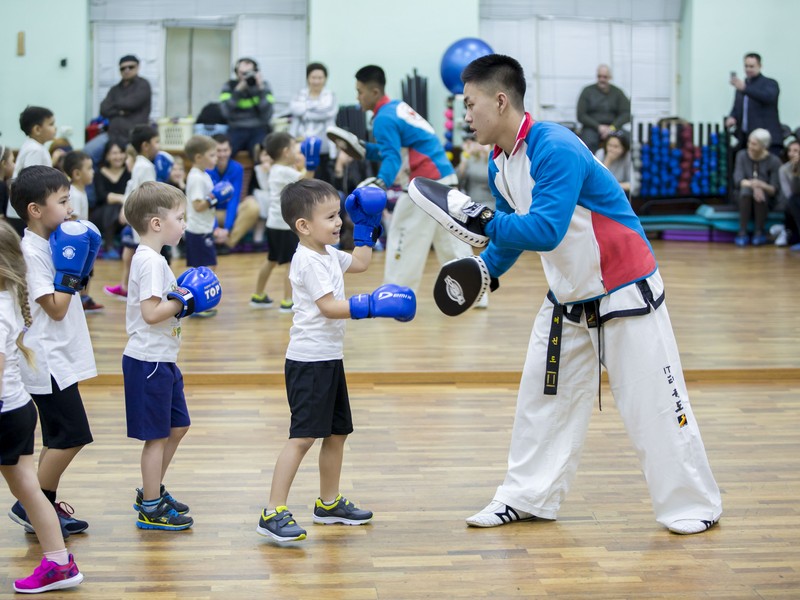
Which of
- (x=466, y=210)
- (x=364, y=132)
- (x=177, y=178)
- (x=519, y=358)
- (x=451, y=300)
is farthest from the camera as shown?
(x=364, y=132)

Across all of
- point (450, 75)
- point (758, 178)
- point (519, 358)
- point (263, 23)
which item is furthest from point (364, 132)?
point (519, 358)

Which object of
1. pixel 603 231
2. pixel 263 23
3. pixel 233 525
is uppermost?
pixel 263 23

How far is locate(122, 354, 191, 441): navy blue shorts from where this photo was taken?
10.9 feet

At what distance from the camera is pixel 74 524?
11.0 feet

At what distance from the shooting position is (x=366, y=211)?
339 cm

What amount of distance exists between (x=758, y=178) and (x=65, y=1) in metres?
7.62

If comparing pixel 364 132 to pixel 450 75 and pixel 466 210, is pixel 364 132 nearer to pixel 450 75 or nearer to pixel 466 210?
pixel 450 75

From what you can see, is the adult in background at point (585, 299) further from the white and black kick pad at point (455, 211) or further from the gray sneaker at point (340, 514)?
the gray sneaker at point (340, 514)

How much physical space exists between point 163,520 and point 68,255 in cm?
87

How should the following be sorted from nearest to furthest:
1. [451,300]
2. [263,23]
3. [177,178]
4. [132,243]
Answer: [451,300]
[132,243]
[177,178]
[263,23]

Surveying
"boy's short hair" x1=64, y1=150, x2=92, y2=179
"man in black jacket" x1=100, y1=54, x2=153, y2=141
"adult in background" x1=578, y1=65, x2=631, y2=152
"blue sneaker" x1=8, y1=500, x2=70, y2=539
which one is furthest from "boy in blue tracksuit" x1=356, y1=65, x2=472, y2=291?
"man in black jacket" x1=100, y1=54, x2=153, y2=141

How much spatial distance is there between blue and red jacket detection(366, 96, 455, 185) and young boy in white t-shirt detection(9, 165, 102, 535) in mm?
3595

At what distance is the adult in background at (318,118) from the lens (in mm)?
10867

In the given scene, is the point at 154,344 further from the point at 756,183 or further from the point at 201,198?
the point at 756,183
